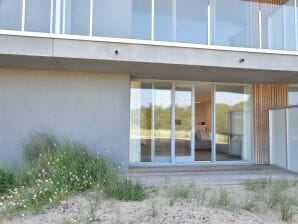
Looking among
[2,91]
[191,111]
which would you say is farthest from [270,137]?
[2,91]

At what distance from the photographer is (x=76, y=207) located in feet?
19.9

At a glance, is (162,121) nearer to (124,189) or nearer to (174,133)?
(174,133)

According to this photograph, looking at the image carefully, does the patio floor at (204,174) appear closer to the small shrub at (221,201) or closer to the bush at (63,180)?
the bush at (63,180)

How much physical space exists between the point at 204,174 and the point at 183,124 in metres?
2.34

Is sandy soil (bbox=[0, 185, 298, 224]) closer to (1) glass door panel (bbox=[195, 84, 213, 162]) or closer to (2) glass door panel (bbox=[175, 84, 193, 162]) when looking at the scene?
(2) glass door panel (bbox=[175, 84, 193, 162])

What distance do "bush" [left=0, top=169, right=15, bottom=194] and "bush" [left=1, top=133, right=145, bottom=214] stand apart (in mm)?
203

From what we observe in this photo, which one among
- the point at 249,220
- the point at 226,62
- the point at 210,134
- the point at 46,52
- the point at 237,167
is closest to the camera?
the point at 249,220

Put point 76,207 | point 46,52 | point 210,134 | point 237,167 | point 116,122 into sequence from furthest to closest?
point 210,134, point 237,167, point 116,122, point 46,52, point 76,207

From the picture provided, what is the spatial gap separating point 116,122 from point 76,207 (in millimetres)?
3885

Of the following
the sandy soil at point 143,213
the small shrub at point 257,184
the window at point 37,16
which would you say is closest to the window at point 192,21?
the window at point 37,16

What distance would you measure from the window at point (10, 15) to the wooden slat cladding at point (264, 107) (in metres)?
8.30

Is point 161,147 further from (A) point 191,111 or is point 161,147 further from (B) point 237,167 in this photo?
(B) point 237,167

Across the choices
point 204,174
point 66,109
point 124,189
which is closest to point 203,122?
point 204,174

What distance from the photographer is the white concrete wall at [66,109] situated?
919 cm
